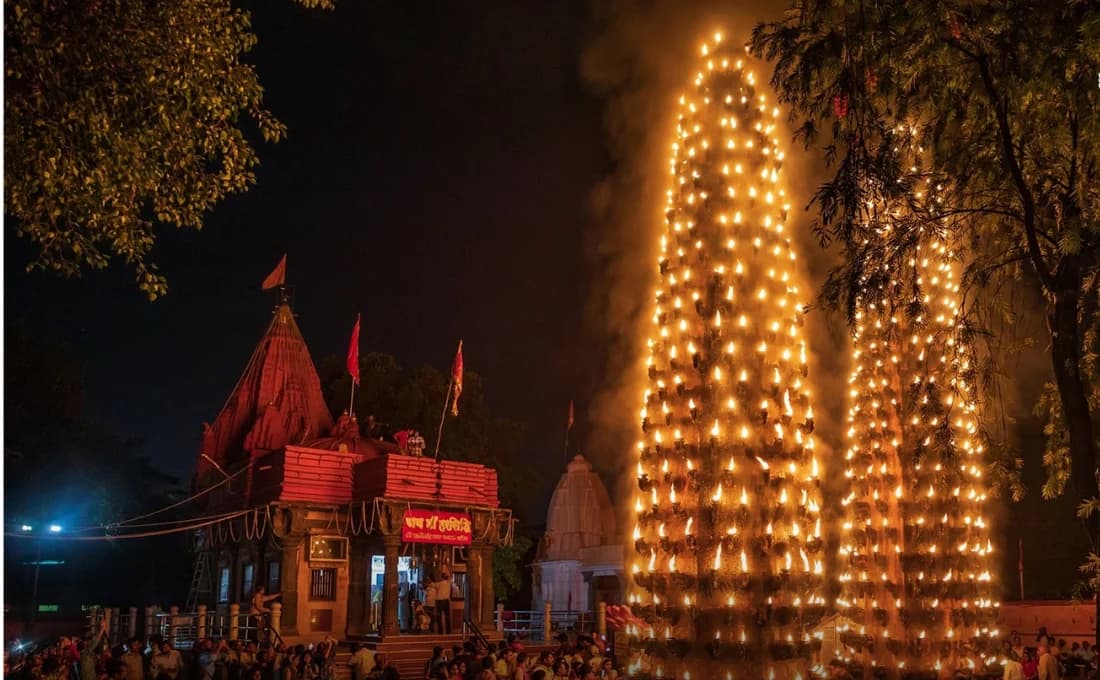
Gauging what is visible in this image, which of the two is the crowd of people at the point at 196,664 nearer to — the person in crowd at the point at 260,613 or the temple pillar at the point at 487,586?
the person in crowd at the point at 260,613

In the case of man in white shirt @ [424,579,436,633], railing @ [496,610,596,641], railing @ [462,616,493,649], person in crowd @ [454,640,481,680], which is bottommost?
railing @ [496,610,596,641]

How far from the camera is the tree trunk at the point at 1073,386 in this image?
28.9 ft

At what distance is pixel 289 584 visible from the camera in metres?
23.1

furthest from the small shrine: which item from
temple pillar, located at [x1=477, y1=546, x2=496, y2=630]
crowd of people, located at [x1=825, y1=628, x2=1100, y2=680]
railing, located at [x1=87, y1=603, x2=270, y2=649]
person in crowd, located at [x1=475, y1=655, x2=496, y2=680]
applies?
person in crowd, located at [x1=475, y1=655, x2=496, y2=680]

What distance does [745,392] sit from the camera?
1630 cm

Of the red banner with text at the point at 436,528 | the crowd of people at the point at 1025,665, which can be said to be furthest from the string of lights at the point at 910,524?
the red banner with text at the point at 436,528

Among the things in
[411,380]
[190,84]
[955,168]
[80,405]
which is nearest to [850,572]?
[955,168]

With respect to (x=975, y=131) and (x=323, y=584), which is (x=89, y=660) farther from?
(x=975, y=131)

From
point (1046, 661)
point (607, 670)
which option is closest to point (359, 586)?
point (607, 670)

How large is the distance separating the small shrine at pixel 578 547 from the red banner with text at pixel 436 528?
51.1ft

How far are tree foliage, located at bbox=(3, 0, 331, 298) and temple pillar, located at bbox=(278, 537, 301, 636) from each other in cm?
1466

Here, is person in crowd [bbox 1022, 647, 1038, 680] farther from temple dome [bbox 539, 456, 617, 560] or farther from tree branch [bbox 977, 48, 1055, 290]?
temple dome [bbox 539, 456, 617, 560]

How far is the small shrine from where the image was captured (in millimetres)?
40312

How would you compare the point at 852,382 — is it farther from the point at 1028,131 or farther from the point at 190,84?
the point at 190,84
